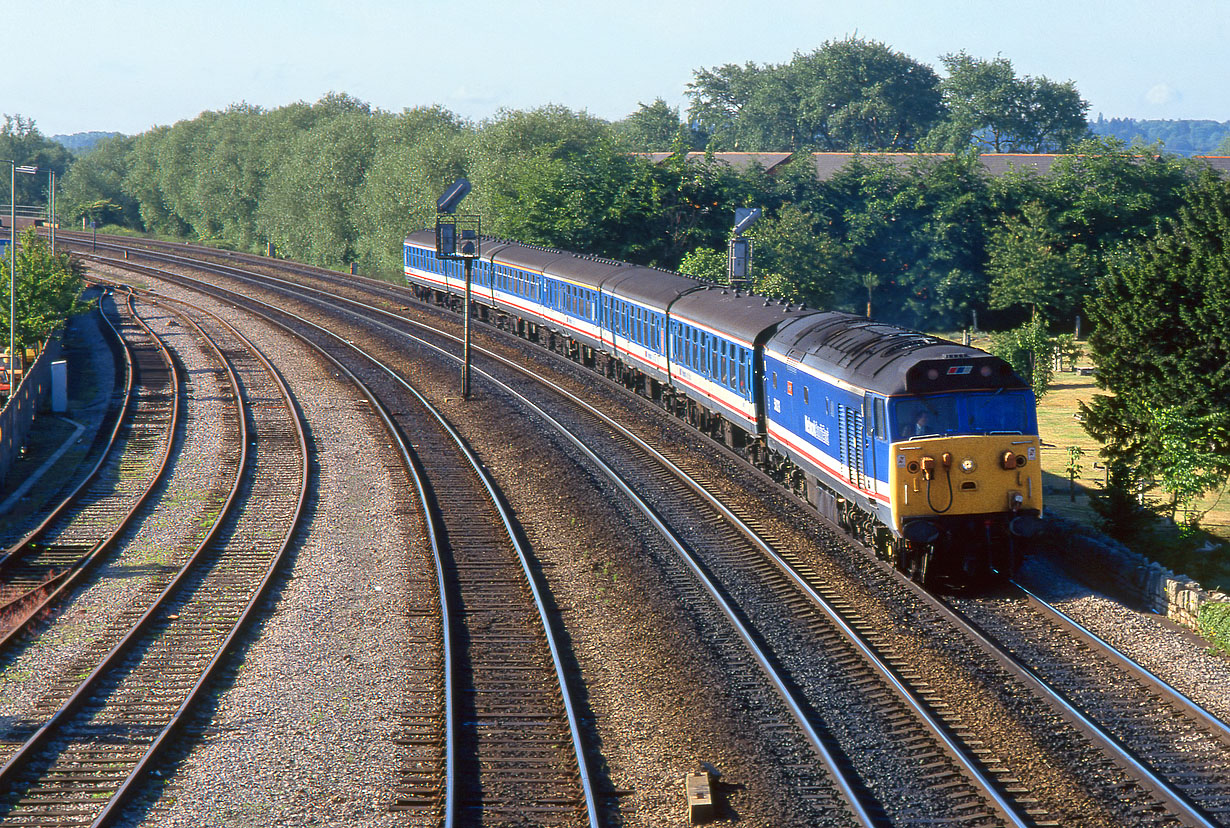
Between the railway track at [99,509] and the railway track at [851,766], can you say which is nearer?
the railway track at [851,766]

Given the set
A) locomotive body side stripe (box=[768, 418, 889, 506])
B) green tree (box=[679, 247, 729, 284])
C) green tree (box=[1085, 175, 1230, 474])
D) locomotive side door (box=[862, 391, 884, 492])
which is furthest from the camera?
green tree (box=[679, 247, 729, 284])

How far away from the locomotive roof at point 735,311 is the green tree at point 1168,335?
5.76m

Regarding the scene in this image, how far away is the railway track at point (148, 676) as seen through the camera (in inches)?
432

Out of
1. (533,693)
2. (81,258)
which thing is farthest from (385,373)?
(81,258)

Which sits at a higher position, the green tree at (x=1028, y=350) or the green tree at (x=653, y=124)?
the green tree at (x=653, y=124)

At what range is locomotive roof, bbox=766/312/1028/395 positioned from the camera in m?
16.1

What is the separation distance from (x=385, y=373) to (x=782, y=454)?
18.8 m

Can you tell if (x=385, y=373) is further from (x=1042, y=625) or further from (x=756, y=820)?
(x=756, y=820)

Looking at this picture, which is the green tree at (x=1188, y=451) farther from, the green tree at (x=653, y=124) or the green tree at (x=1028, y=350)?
the green tree at (x=653, y=124)

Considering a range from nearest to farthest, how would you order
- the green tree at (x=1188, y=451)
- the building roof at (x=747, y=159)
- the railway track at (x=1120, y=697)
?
the railway track at (x=1120, y=697) → the green tree at (x=1188, y=451) → the building roof at (x=747, y=159)

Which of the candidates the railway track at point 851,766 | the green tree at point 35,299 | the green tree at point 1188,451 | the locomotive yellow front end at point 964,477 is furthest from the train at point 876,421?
the green tree at point 35,299

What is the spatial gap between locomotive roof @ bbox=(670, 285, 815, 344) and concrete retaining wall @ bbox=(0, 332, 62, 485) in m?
15.8

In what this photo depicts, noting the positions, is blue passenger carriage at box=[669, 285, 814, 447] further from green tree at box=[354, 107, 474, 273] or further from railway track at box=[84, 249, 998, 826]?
green tree at box=[354, 107, 474, 273]

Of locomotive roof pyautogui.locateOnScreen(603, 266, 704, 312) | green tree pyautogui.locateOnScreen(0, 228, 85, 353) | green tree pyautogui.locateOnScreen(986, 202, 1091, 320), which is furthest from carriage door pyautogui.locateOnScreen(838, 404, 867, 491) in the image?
green tree pyautogui.locateOnScreen(986, 202, 1091, 320)
